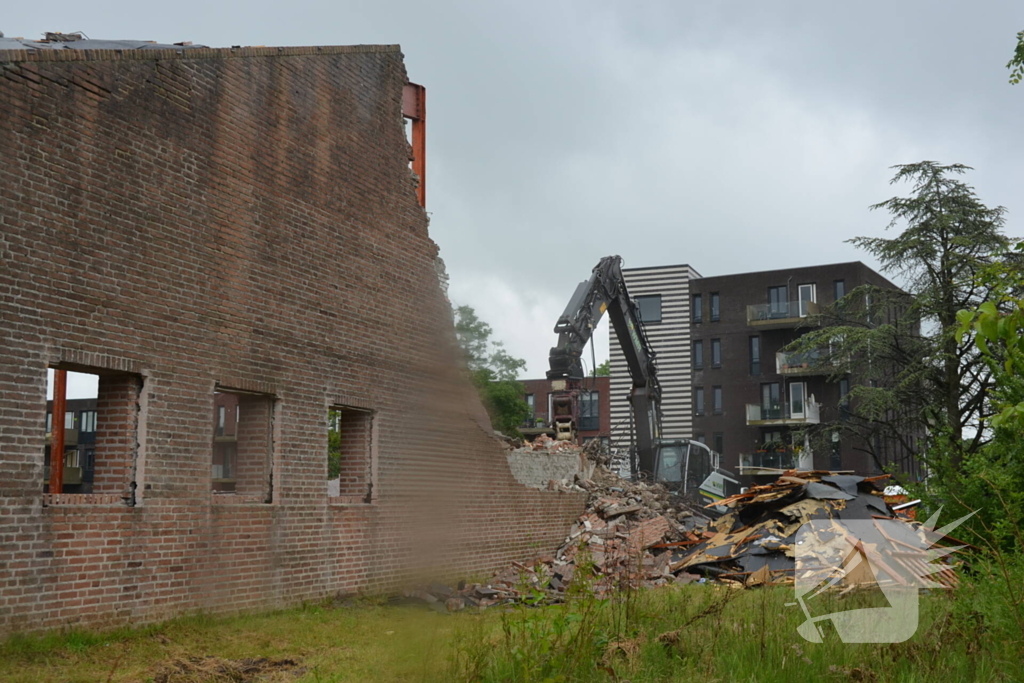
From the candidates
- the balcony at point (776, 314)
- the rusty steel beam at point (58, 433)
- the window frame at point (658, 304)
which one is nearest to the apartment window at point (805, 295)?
the balcony at point (776, 314)

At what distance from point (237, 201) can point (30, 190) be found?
2.77m

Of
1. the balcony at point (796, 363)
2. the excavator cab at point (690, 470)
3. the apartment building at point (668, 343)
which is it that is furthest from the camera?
the apartment building at point (668, 343)

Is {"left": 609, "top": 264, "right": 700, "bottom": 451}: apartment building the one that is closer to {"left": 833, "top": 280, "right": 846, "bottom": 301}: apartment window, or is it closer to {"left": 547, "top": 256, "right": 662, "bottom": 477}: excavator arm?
{"left": 833, "top": 280, "right": 846, "bottom": 301}: apartment window

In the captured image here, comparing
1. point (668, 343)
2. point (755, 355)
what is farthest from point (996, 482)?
point (668, 343)

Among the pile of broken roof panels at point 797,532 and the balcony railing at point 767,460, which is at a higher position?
the balcony railing at point 767,460

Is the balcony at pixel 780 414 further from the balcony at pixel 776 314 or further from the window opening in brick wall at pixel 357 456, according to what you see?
the window opening in brick wall at pixel 357 456

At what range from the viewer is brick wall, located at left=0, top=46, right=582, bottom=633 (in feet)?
29.2

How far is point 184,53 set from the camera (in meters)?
10.9

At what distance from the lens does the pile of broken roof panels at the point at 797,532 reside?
13.4 meters

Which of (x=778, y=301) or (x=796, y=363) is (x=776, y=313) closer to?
(x=778, y=301)

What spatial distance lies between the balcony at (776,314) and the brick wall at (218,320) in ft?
117

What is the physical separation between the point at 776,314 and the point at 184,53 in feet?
135

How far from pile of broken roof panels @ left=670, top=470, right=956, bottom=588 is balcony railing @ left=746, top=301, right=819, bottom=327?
101 ft

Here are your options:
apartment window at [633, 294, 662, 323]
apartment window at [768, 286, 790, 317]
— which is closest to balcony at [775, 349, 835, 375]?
apartment window at [768, 286, 790, 317]
